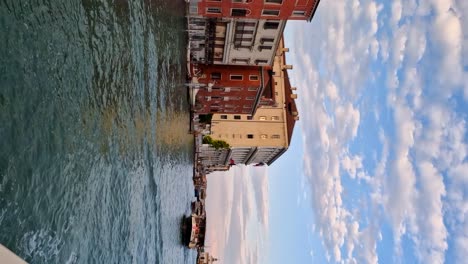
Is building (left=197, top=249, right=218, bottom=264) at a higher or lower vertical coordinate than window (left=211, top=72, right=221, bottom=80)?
lower

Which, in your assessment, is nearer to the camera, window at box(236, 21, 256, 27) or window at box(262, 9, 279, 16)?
window at box(262, 9, 279, 16)

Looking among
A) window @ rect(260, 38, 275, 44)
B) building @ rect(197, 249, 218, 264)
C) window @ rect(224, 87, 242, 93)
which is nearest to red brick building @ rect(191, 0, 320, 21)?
window @ rect(260, 38, 275, 44)

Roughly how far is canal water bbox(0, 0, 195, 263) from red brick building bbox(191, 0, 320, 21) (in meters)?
19.3

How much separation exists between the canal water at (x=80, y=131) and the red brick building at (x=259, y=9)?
760 inches

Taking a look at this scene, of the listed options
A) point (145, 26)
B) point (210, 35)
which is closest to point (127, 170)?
point (145, 26)

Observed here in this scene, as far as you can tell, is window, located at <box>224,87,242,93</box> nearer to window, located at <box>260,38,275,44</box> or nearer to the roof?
window, located at <box>260,38,275,44</box>

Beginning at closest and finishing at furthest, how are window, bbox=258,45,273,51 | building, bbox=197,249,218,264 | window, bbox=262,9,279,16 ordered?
window, bbox=262,9,279,16 < window, bbox=258,45,273,51 < building, bbox=197,249,218,264

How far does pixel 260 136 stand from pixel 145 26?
6447 centimetres

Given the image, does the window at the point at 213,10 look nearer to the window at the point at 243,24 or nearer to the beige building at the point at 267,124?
the window at the point at 243,24

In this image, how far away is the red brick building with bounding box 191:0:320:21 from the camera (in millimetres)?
47594

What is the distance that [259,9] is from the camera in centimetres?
4853

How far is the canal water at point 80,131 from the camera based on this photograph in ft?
34.8

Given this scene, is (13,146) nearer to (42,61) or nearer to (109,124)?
(42,61)

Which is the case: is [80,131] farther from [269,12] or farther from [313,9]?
[313,9]
